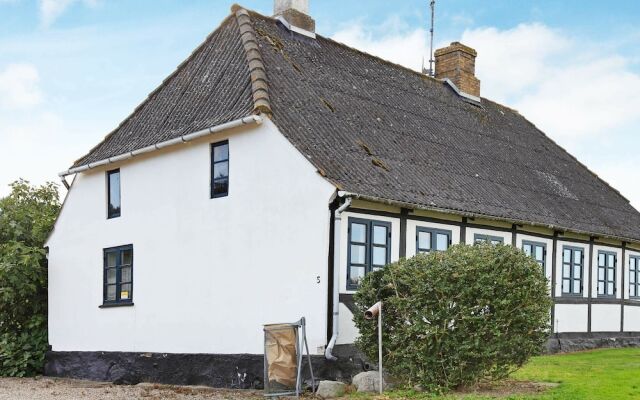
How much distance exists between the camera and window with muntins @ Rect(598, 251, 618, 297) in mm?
22859

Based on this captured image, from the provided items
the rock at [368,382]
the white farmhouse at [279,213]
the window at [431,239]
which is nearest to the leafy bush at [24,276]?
the white farmhouse at [279,213]

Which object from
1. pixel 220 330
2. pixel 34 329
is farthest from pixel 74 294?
pixel 220 330

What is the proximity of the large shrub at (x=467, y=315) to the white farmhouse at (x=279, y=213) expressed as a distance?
5.98ft

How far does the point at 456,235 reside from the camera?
58.4 ft

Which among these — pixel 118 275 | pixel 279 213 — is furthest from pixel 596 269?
pixel 118 275

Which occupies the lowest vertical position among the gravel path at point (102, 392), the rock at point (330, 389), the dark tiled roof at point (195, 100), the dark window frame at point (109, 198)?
the gravel path at point (102, 392)

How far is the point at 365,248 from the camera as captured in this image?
15.8m

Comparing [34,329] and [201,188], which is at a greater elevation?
[201,188]

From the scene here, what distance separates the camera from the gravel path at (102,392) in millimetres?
15359

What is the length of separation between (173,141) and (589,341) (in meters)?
11.7

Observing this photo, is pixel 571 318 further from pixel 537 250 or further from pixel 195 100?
pixel 195 100

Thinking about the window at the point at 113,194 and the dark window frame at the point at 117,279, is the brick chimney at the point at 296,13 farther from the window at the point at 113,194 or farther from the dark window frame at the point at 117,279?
the dark window frame at the point at 117,279

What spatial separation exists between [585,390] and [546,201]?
9.37 metres

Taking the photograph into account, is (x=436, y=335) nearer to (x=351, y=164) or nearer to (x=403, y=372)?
(x=403, y=372)
